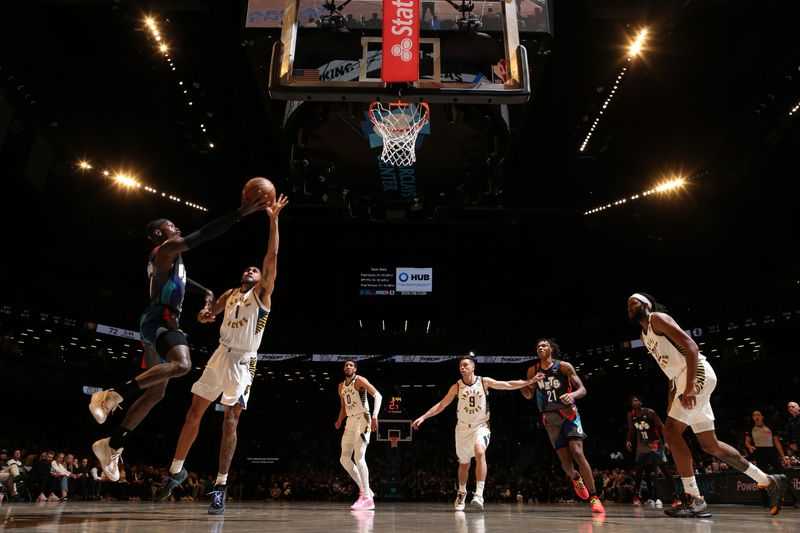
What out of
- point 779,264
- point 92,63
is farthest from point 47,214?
point 779,264

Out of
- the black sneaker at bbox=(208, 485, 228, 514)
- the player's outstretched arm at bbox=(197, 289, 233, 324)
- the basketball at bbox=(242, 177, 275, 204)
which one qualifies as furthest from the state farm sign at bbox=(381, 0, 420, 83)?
Result: the black sneaker at bbox=(208, 485, 228, 514)

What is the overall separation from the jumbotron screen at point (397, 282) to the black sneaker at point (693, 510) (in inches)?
735

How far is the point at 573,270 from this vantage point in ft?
87.1

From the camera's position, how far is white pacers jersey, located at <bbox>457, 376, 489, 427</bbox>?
8258 mm

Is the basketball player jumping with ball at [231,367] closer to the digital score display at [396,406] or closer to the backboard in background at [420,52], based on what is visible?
the backboard in background at [420,52]

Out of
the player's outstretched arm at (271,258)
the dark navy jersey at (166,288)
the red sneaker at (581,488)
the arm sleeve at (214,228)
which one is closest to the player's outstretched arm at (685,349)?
the red sneaker at (581,488)

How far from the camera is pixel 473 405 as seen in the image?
8273 mm

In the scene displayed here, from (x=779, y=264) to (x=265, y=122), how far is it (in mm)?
18383

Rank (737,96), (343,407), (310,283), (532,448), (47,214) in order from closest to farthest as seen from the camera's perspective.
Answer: (343,407) → (737,96) → (47,214) → (310,283) → (532,448)

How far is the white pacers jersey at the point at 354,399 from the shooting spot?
8.92 metres

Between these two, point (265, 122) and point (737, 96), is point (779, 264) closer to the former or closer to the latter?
point (737, 96)

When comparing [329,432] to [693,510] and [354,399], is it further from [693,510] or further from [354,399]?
[693,510]

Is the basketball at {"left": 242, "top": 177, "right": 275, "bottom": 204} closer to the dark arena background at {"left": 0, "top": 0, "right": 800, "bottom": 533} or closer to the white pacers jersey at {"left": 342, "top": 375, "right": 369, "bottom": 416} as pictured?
the dark arena background at {"left": 0, "top": 0, "right": 800, "bottom": 533}

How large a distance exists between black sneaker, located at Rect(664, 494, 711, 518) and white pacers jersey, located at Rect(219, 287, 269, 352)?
4.28m
